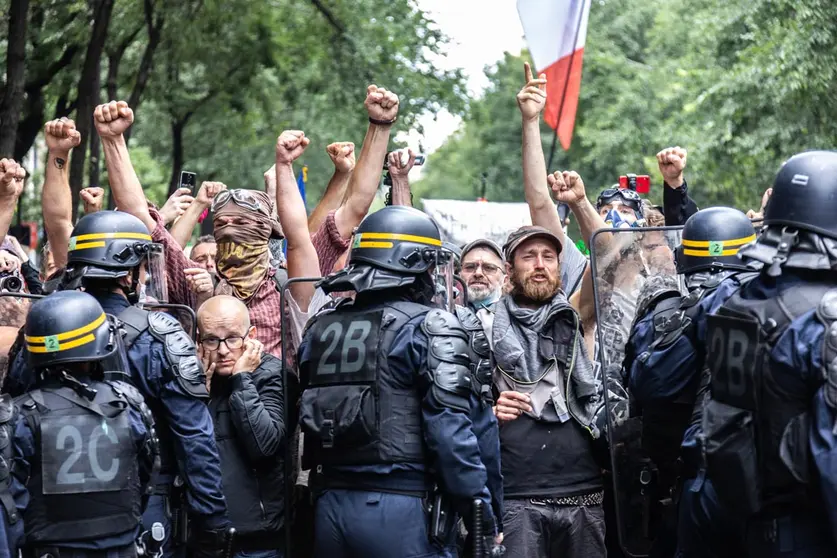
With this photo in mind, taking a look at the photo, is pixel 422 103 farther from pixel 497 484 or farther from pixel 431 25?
pixel 497 484

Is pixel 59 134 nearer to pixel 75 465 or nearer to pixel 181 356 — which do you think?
pixel 181 356

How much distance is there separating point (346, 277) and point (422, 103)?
557 inches

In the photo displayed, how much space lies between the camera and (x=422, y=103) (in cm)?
1948

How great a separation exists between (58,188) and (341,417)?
2531mm

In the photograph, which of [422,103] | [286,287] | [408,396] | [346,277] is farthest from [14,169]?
[422,103]

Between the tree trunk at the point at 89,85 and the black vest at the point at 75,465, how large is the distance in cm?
1128

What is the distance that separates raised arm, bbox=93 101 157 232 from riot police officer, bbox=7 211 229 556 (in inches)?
35.3

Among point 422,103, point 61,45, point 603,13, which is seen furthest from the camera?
point 603,13

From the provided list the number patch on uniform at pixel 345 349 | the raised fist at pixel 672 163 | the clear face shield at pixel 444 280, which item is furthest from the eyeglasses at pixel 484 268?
the number patch on uniform at pixel 345 349

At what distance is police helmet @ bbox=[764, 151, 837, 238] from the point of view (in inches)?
175

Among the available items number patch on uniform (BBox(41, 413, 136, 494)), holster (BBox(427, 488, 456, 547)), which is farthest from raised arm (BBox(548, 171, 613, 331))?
number patch on uniform (BBox(41, 413, 136, 494))

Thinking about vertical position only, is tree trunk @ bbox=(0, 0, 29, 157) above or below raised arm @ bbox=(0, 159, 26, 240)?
above

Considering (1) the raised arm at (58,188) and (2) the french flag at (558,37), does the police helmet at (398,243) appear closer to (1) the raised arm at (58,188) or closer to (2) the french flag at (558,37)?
(1) the raised arm at (58,188)

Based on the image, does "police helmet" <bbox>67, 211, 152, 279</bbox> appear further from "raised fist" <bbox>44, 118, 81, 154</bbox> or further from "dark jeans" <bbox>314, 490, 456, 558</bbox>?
"dark jeans" <bbox>314, 490, 456, 558</bbox>
